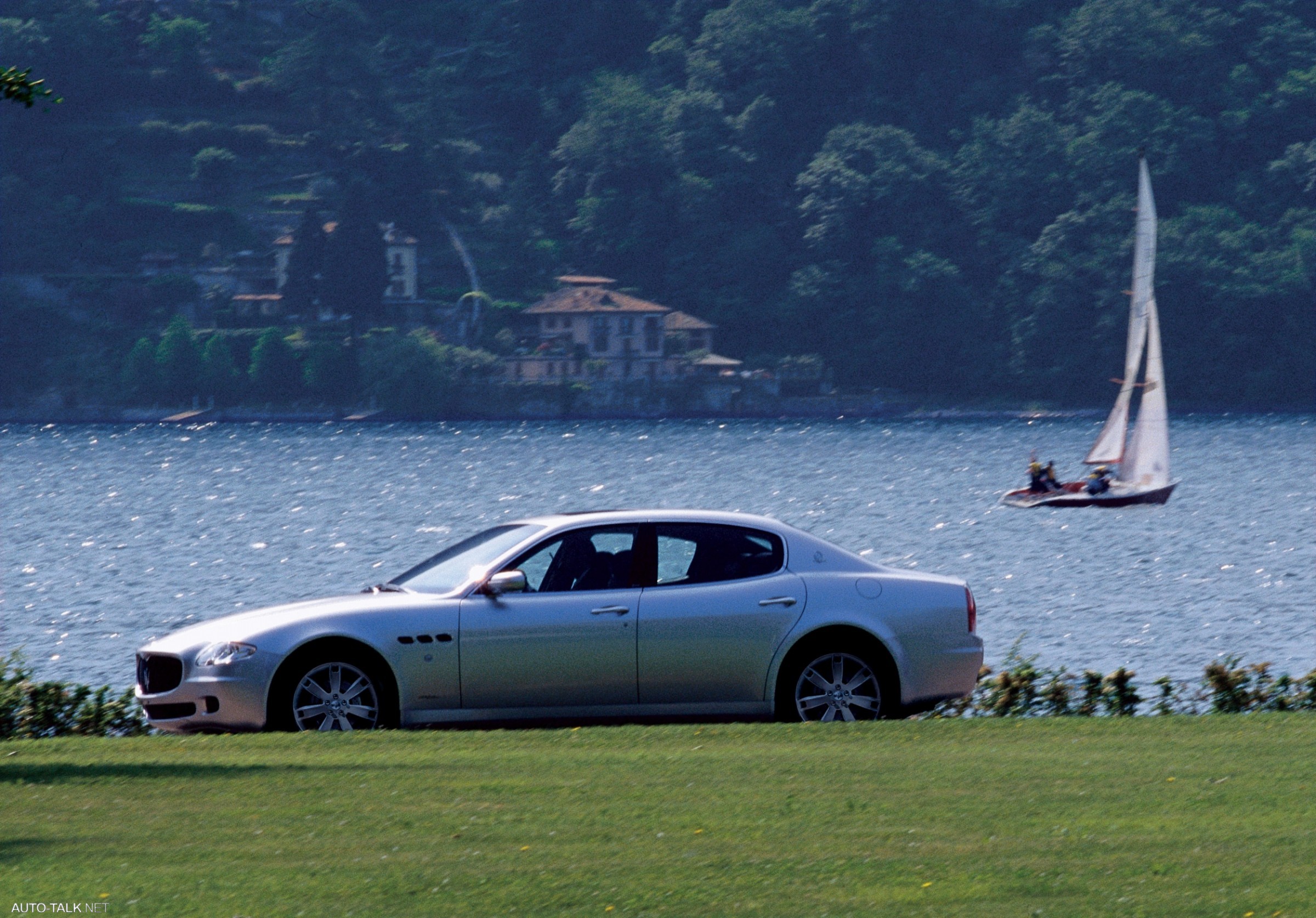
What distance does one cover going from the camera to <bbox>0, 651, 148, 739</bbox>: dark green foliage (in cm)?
1285

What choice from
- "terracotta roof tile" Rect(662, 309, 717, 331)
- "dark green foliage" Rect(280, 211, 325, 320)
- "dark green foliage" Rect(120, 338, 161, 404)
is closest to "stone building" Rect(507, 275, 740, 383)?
"terracotta roof tile" Rect(662, 309, 717, 331)

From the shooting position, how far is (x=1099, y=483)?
226 feet

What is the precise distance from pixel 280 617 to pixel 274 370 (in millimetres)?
142346

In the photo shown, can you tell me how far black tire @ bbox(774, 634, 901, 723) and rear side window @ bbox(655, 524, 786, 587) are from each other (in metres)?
0.54

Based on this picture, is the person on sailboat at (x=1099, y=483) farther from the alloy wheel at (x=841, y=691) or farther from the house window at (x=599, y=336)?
the house window at (x=599, y=336)

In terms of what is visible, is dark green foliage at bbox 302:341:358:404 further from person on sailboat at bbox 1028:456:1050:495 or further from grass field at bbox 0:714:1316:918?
grass field at bbox 0:714:1316:918

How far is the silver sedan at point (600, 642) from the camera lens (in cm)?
1077

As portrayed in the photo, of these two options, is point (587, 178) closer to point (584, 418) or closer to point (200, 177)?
point (584, 418)

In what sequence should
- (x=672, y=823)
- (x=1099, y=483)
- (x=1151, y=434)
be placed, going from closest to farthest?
(x=672, y=823)
(x=1151, y=434)
(x=1099, y=483)

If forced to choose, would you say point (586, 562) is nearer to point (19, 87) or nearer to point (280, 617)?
point (280, 617)

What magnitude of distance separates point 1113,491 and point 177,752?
6309cm

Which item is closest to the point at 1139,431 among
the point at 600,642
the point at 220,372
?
the point at 600,642

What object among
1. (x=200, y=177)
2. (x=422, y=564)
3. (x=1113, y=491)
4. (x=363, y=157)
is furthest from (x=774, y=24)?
(x=422, y=564)

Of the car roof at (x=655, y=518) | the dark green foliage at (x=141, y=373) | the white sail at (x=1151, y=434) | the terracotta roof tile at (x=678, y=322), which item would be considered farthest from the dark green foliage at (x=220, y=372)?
the car roof at (x=655, y=518)
